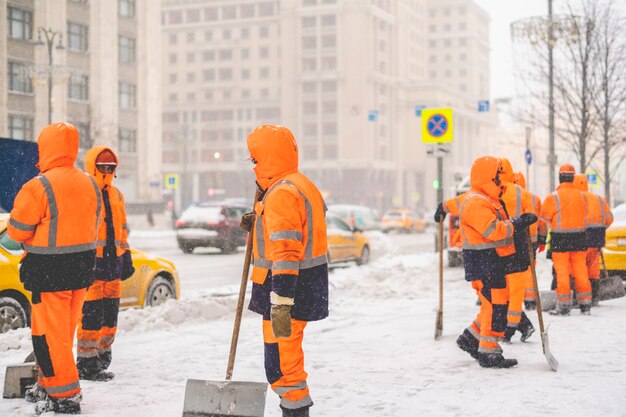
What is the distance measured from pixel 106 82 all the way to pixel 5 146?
142 ft

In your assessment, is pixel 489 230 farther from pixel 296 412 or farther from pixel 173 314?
pixel 173 314

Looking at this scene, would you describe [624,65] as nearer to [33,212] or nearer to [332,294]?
[332,294]

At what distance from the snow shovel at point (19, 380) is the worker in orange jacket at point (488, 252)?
367 cm

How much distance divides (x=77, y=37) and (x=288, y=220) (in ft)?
163

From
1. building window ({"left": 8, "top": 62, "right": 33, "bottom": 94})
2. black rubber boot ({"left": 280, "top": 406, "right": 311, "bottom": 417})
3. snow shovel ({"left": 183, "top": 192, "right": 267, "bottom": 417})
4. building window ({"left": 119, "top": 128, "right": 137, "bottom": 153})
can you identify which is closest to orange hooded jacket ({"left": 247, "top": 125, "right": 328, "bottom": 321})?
snow shovel ({"left": 183, "top": 192, "right": 267, "bottom": 417})

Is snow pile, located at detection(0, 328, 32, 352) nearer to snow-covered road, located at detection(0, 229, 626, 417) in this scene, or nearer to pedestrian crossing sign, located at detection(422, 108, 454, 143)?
snow-covered road, located at detection(0, 229, 626, 417)

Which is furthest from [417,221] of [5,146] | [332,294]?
[5,146]

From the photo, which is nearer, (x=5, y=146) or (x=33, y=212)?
(x=33, y=212)

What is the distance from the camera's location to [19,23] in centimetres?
4575

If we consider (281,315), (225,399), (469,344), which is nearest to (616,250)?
(469,344)

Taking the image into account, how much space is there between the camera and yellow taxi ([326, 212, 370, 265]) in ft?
64.8

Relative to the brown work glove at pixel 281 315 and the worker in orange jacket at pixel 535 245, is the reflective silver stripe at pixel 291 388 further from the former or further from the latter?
the worker in orange jacket at pixel 535 245

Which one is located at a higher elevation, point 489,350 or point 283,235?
point 283,235

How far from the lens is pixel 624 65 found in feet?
68.4
